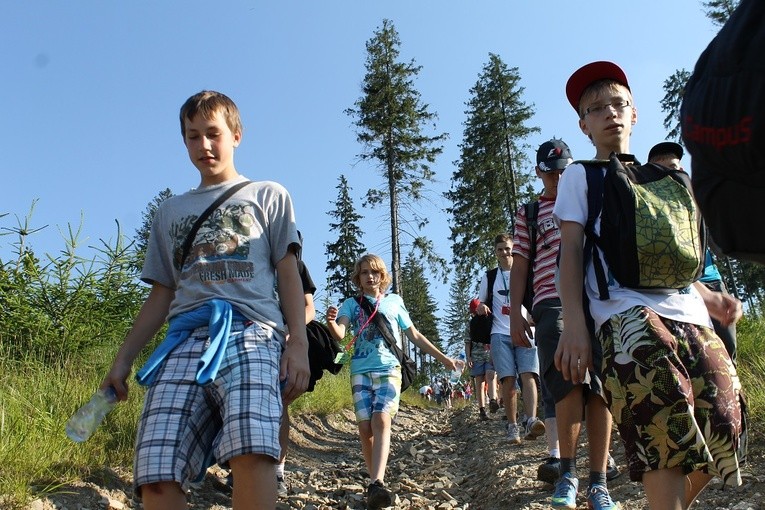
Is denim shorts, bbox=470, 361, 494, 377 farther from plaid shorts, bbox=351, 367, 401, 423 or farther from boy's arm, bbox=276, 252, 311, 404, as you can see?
boy's arm, bbox=276, 252, 311, 404

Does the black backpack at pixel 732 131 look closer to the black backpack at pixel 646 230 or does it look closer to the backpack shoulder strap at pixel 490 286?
the black backpack at pixel 646 230

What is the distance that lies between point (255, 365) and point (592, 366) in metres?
1.22

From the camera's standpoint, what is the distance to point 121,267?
7613mm

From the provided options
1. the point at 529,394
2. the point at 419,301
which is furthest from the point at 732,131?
the point at 419,301

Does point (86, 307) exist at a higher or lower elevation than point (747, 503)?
higher

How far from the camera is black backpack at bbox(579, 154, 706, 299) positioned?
2688 millimetres

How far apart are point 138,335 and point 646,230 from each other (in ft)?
6.77

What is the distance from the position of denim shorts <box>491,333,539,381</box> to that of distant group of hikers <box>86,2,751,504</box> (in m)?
4.04

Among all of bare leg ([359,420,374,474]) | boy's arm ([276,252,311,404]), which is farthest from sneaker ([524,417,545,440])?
boy's arm ([276,252,311,404])

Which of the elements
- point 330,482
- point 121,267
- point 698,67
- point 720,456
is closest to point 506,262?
point 330,482

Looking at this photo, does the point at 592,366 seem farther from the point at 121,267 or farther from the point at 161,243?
the point at 121,267

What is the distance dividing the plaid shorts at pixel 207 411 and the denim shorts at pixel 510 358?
530cm

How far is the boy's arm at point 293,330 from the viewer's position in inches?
116

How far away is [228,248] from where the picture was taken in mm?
3107
